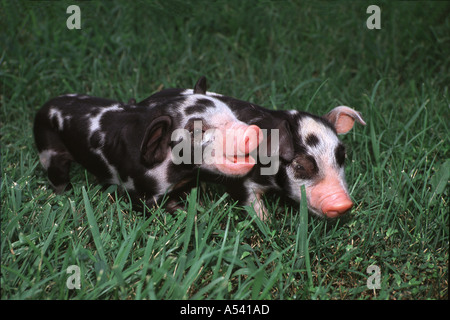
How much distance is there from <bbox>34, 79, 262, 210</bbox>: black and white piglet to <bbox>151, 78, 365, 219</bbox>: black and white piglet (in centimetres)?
14

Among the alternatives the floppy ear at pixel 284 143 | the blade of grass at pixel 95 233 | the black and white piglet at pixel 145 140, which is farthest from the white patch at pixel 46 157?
the floppy ear at pixel 284 143

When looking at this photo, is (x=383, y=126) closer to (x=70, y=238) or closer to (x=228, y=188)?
(x=228, y=188)

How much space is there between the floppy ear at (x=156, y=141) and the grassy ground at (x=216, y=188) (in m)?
0.29

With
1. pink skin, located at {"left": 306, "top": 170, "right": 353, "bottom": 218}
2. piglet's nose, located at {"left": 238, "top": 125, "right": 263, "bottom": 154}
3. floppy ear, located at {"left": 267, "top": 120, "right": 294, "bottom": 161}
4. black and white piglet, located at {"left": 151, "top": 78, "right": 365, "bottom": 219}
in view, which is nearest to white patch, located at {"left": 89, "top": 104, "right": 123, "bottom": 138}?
black and white piglet, located at {"left": 151, "top": 78, "right": 365, "bottom": 219}

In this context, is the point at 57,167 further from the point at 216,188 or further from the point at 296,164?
the point at 296,164

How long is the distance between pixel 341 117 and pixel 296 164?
572mm

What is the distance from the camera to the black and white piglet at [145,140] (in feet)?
9.07

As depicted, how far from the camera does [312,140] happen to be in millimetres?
2842

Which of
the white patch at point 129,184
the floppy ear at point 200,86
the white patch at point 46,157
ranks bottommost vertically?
the white patch at point 129,184

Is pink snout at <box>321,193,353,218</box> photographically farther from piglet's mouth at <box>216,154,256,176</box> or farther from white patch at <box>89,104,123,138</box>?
white patch at <box>89,104,123,138</box>

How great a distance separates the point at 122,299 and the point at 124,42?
3.07 metres

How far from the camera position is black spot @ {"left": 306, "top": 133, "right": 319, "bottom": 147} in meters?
2.83

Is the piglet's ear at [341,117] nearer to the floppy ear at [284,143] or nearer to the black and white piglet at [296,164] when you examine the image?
the black and white piglet at [296,164]

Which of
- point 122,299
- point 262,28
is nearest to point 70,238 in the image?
point 122,299
